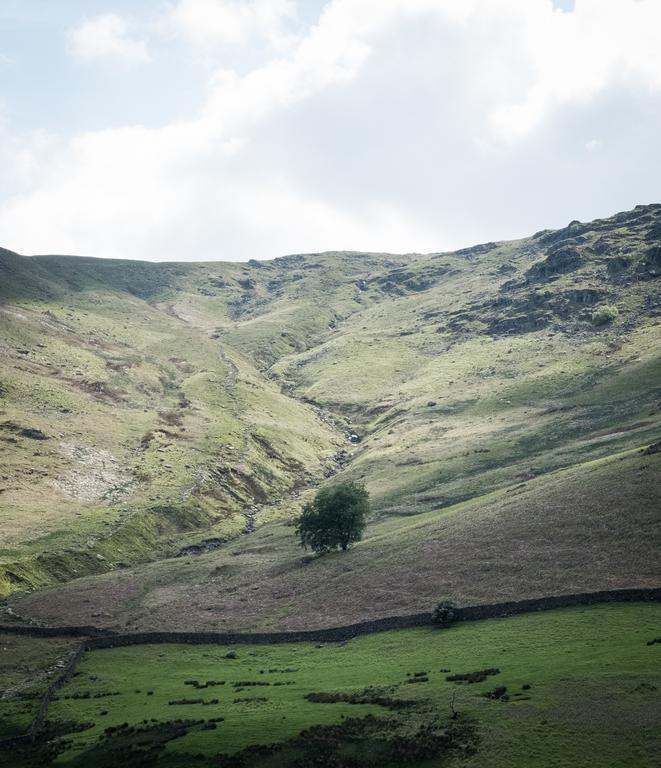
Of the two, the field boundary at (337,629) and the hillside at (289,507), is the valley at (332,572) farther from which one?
the field boundary at (337,629)

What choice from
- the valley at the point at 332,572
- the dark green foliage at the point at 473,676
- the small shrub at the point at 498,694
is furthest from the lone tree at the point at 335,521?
the small shrub at the point at 498,694

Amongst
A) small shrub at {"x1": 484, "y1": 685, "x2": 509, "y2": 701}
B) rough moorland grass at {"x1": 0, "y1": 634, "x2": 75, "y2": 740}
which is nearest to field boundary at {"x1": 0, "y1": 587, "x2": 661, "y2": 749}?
rough moorland grass at {"x1": 0, "y1": 634, "x2": 75, "y2": 740}

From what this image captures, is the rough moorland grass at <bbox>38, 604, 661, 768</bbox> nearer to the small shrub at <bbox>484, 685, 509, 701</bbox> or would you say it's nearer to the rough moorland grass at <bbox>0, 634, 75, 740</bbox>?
the small shrub at <bbox>484, 685, 509, 701</bbox>

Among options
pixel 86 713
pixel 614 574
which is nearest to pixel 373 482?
pixel 614 574

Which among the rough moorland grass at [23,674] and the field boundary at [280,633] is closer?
the rough moorland grass at [23,674]

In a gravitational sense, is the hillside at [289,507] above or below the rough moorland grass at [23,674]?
above

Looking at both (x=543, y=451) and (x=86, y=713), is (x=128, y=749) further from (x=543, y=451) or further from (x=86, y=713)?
(x=543, y=451)

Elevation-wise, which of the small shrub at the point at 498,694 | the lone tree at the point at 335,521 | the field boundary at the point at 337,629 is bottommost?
the field boundary at the point at 337,629

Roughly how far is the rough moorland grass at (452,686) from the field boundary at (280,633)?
152 cm

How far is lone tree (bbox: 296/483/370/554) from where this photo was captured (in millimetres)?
109000

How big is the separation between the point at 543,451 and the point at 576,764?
117m

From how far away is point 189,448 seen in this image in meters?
178

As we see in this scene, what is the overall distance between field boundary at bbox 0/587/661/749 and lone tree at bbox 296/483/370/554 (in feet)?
104

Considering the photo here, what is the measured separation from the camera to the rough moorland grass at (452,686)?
39.5 meters
